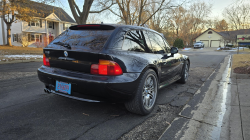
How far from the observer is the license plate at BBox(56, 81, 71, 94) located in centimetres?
274

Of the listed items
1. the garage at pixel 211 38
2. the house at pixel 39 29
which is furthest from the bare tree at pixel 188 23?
the house at pixel 39 29

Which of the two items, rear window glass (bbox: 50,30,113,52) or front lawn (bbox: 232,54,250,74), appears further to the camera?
front lawn (bbox: 232,54,250,74)

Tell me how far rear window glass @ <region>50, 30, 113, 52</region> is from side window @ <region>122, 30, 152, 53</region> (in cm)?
33

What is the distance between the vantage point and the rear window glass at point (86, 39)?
2.71 meters

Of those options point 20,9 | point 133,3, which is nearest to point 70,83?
point 20,9

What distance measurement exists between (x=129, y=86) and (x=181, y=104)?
151 cm

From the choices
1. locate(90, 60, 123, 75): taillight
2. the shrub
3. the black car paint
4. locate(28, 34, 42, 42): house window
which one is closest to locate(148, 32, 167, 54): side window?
the black car paint

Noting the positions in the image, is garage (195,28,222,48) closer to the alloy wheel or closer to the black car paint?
the alloy wheel

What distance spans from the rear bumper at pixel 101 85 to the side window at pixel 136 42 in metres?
0.53

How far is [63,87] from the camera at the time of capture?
2.79m

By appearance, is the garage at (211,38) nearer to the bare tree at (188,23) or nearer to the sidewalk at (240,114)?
the bare tree at (188,23)

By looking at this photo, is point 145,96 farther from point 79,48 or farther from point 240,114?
point 240,114

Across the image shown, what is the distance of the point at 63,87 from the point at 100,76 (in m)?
0.68

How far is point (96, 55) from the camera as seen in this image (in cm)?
256
